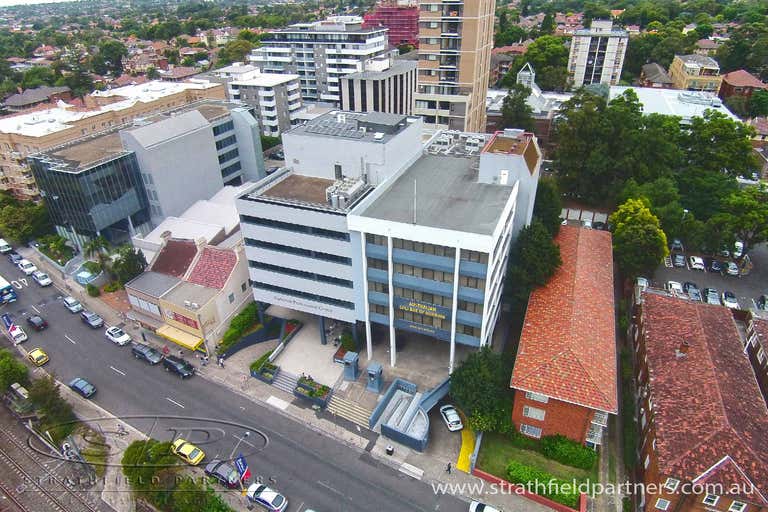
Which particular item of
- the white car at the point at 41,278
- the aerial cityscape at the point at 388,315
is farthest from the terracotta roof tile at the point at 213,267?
the white car at the point at 41,278

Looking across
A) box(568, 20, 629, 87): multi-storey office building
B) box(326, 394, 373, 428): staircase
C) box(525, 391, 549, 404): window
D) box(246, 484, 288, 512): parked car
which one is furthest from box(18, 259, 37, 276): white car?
box(568, 20, 629, 87): multi-storey office building

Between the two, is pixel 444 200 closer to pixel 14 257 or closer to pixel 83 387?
pixel 83 387

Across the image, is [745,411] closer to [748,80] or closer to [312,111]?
[312,111]

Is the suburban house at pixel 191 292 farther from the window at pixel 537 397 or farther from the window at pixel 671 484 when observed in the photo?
the window at pixel 671 484

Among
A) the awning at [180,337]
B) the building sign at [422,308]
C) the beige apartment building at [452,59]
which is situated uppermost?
the beige apartment building at [452,59]

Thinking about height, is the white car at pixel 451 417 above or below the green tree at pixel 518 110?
below
